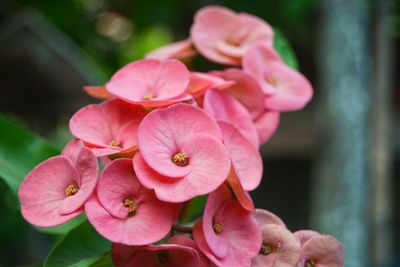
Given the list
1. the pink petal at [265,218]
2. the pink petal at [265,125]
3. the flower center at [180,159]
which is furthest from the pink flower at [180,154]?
the pink petal at [265,125]

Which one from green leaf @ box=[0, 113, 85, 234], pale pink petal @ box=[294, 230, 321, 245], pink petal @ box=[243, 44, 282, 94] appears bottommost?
green leaf @ box=[0, 113, 85, 234]

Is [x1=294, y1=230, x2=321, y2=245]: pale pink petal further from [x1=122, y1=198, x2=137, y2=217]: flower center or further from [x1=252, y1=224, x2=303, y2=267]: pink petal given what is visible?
[x1=122, y1=198, x2=137, y2=217]: flower center

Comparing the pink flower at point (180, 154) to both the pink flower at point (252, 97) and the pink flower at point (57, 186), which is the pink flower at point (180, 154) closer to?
the pink flower at point (57, 186)

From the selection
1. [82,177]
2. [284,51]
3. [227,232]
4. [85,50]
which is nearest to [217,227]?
[227,232]

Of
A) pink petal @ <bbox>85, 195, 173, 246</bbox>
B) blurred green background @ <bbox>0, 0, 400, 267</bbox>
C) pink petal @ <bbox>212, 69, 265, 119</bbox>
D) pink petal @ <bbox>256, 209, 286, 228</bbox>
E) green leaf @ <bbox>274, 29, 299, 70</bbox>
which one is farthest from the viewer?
blurred green background @ <bbox>0, 0, 400, 267</bbox>

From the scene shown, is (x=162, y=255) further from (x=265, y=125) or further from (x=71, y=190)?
(x=265, y=125)

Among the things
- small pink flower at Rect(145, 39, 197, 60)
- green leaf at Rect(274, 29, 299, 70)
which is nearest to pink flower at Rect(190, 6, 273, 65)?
small pink flower at Rect(145, 39, 197, 60)
